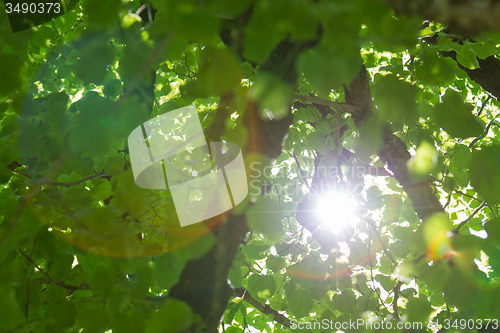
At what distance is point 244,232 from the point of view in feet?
4.22

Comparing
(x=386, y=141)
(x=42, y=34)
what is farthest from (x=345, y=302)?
(x=42, y=34)

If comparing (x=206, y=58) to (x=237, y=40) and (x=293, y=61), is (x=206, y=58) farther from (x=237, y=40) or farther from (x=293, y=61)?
(x=293, y=61)

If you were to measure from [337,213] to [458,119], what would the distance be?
1.41 metres

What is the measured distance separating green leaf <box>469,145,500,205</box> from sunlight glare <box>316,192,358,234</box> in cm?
134

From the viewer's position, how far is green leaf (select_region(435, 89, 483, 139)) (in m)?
0.96

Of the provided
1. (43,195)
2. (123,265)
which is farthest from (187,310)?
(43,195)

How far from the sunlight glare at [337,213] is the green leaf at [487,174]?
1.34m

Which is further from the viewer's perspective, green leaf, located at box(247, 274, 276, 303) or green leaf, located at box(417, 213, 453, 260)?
green leaf, located at box(247, 274, 276, 303)

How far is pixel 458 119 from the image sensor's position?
3.17 ft

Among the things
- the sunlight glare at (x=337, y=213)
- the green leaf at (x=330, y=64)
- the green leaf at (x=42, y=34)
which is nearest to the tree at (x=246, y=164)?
the green leaf at (x=330, y=64)

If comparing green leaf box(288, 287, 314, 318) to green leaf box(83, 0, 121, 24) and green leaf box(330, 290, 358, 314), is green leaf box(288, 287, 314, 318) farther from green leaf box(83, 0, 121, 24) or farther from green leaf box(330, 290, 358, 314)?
green leaf box(83, 0, 121, 24)

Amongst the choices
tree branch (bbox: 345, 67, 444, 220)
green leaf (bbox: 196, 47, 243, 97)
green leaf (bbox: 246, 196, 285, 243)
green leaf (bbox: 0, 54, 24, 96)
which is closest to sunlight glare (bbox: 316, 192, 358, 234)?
tree branch (bbox: 345, 67, 444, 220)

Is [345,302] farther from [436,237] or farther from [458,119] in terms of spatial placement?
[458,119]

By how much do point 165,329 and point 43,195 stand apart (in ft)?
2.32
